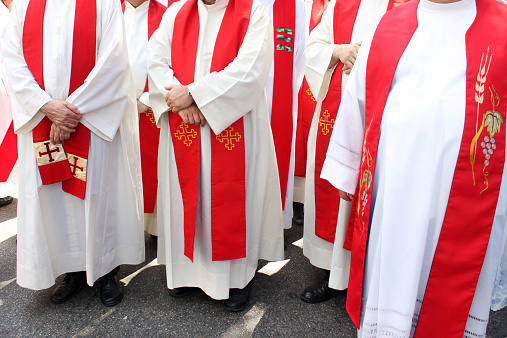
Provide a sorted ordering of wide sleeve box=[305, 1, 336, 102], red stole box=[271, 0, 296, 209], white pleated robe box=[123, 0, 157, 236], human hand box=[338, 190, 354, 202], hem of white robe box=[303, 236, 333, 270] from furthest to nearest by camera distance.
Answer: red stole box=[271, 0, 296, 209], white pleated robe box=[123, 0, 157, 236], hem of white robe box=[303, 236, 333, 270], wide sleeve box=[305, 1, 336, 102], human hand box=[338, 190, 354, 202]

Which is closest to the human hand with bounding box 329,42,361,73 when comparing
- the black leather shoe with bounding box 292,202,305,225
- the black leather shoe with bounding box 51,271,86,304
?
the black leather shoe with bounding box 292,202,305,225

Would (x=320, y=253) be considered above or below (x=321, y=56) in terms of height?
below

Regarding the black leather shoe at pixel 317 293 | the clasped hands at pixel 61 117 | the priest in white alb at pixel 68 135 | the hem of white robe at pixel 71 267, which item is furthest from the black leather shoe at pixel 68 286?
the black leather shoe at pixel 317 293

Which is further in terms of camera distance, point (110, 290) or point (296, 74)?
point (296, 74)

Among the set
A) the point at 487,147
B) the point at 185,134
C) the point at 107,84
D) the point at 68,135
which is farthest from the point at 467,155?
the point at 68,135

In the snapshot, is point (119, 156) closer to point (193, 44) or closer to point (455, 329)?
point (193, 44)

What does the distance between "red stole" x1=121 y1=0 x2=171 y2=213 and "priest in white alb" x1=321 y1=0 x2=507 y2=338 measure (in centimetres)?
212

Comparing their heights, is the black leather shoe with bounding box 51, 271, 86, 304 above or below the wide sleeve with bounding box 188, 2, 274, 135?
below

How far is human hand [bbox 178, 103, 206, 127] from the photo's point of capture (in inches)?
94.0

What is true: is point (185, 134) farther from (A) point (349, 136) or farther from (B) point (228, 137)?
(A) point (349, 136)

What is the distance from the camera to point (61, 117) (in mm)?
2402

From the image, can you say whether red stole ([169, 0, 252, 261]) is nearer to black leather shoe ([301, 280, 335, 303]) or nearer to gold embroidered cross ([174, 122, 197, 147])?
gold embroidered cross ([174, 122, 197, 147])

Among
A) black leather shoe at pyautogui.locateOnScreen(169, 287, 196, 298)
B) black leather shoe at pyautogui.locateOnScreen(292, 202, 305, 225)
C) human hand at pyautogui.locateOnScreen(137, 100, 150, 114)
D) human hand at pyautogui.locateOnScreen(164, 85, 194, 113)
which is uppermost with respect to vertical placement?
human hand at pyautogui.locateOnScreen(164, 85, 194, 113)

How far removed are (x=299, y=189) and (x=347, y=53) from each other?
7.15ft
